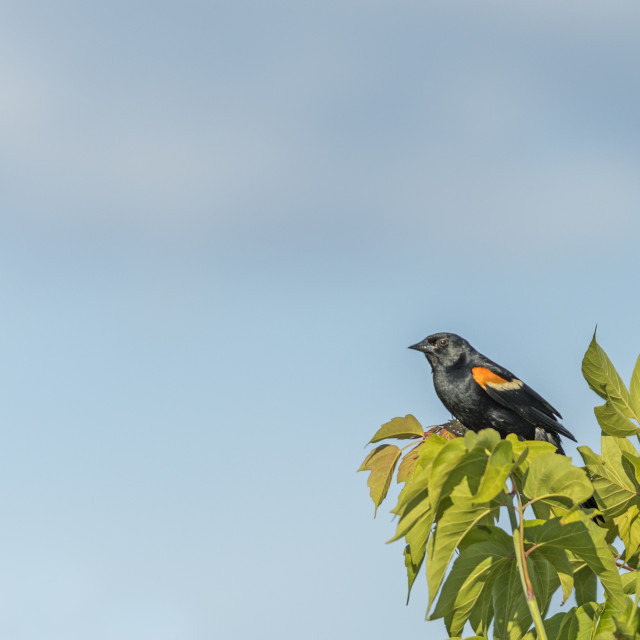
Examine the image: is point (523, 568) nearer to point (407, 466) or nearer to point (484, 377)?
point (407, 466)

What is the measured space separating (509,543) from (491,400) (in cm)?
322

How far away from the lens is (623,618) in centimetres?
247

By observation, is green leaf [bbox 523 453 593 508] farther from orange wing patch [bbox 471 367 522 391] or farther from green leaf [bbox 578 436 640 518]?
orange wing patch [bbox 471 367 522 391]

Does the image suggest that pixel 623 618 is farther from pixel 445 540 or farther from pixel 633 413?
pixel 633 413

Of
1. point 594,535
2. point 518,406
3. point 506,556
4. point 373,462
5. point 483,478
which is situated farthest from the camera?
point 518,406

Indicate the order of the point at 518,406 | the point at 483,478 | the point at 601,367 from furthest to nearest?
the point at 518,406 → the point at 601,367 → the point at 483,478

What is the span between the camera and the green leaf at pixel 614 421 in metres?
3.25

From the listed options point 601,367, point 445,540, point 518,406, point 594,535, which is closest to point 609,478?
point 601,367

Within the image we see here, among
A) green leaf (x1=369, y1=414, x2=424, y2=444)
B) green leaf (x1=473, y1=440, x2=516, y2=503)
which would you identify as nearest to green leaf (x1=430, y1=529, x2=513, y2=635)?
green leaf (x1=473, y1=440, x2=516, y2=503)

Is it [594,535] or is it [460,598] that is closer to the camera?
[594,535]

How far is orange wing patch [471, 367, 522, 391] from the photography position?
5.73 m

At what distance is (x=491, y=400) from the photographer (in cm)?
576

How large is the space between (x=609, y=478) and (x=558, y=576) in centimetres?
78

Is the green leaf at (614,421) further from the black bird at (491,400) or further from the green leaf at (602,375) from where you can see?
the black bird at (491,400)
